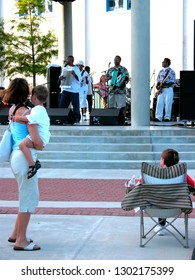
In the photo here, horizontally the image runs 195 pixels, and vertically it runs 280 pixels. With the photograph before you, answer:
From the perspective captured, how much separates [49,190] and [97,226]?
10.3 ft

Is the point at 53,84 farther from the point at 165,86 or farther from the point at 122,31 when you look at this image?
the point at 122,31

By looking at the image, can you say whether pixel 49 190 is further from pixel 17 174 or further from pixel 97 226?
pixel 17 174

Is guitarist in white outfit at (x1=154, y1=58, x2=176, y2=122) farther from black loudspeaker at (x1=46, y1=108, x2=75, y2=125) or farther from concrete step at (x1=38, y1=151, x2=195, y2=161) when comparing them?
concrete step at (x1=38, y1=151, x2=195, y2=161)

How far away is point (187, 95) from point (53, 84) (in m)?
5.54

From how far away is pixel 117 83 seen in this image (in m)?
19.0

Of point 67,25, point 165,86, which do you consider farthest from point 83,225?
point 67,25

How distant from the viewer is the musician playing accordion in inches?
744

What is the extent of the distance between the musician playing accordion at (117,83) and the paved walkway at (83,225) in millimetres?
5698

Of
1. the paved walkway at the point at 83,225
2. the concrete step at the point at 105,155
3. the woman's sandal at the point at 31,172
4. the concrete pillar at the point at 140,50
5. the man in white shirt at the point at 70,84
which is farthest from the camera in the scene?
the man in white shirt at the point at 70,84

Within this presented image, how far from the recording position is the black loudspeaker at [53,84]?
21.4m

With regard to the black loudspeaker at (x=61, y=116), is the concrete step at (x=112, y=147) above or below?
below

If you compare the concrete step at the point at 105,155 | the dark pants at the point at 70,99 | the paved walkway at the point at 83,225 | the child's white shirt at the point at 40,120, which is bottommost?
the paved walkway at the point at 83,225

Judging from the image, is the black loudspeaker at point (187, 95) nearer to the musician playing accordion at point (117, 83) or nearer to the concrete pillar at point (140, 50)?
Result: the concrete pillar at point (140, 50)

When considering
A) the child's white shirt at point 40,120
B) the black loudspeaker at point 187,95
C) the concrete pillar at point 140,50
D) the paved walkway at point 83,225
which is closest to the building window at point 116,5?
the concrete pillar at point 140,50
